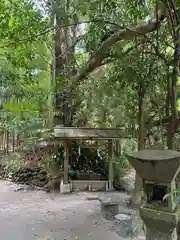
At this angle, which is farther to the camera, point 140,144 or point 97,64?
point 97,64

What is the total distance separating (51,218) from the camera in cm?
534

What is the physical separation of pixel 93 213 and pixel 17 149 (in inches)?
213

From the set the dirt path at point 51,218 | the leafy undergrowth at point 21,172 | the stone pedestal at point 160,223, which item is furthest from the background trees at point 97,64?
the dirt path at point 51,218

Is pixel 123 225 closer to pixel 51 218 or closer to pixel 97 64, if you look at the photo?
pixel 51 218

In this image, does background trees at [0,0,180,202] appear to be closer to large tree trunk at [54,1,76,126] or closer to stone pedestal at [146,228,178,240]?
large tree trunk at [54,1,76,126]

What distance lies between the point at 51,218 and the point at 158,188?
3.29 meters

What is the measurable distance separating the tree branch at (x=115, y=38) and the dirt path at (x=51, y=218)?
306 centimetres

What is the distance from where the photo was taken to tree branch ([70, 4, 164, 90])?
4.21m

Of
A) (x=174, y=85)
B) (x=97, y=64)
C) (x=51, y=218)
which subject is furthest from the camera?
(x=97, y=64)

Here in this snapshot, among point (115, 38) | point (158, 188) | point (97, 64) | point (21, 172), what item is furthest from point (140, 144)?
point (21, 172)

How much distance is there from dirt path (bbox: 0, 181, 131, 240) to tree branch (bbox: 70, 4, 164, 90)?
10.0 feet

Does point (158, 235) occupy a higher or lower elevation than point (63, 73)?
lower

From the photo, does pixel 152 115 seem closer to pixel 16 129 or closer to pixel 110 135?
pixel 110 135

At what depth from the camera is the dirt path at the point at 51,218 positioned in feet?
14.6
